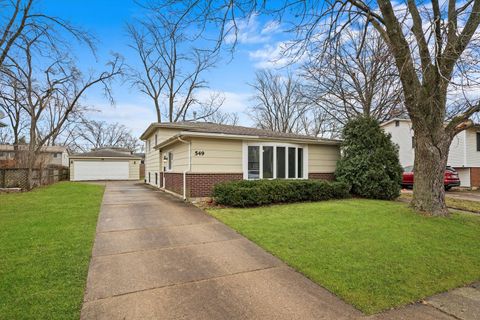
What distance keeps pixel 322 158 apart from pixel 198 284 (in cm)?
1053

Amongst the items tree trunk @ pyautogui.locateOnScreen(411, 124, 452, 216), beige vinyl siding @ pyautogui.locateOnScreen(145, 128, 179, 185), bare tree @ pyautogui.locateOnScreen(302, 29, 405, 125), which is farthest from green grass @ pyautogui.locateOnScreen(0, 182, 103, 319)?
bare tree @ pyautogui.locateOnScreen(302, 29, 405, 125)

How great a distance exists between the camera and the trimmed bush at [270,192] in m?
8.62

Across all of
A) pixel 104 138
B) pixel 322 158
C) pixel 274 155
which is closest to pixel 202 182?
pixel 274 155

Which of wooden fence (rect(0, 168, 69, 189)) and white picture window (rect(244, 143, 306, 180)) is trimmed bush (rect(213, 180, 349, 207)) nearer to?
white picture window (rect(244, 143, 306, 180))

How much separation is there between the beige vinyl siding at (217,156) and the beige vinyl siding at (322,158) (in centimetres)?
360

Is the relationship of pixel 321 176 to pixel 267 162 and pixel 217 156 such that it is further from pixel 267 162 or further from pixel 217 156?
pixel 217 156

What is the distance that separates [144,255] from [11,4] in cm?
1295

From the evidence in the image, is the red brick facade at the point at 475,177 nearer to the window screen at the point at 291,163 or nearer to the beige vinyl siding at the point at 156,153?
the window screen at the point at 291,163

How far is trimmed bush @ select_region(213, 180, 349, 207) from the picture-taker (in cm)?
862

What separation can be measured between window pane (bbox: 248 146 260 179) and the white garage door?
19716 millimetres

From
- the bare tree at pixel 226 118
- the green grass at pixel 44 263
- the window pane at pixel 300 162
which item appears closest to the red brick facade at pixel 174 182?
the green grass at pixel 44 263

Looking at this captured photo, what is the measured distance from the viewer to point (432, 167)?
24.6ft

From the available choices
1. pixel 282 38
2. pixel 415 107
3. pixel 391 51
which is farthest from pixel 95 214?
pixel 415 107

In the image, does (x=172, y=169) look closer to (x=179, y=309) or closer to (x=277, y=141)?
(x=277, y=141)
